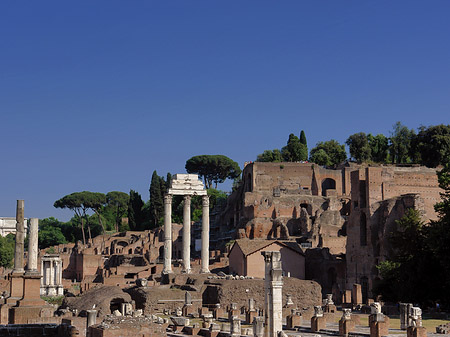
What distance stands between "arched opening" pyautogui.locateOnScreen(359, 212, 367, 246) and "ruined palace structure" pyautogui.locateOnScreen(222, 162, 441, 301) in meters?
0.08

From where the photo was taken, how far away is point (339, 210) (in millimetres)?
70125

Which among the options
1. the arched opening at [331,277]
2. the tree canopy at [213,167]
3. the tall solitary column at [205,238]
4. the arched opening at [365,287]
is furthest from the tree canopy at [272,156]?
the tall solitary column at [205,238]

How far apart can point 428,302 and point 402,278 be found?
1.96m

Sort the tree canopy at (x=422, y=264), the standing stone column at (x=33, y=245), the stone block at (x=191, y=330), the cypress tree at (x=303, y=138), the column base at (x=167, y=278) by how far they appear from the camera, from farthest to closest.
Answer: the cypress tree at (x=303, y=138), the column base at (x=167, y=278), the tree canopy at (x=422, y=264), the standing stone column at (x=33, y=245), the stone block at (x=191, y=330)

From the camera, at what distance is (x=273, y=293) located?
18.2m

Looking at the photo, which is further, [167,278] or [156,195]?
[156,195]

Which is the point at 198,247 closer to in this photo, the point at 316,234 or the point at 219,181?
the point at 316,234

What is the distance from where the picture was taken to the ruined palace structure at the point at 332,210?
52.3 metres

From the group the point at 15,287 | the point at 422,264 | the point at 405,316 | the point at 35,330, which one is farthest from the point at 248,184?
the point at 35,330

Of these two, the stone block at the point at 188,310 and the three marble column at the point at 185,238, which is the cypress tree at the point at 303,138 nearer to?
the three marble column at the point at 185,238

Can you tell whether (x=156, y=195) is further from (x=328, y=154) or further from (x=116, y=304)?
(x=116, y=304)

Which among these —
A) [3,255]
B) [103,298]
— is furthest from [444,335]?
[3,255]

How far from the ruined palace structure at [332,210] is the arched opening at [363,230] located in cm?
8

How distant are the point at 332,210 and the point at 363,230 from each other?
12009mm
